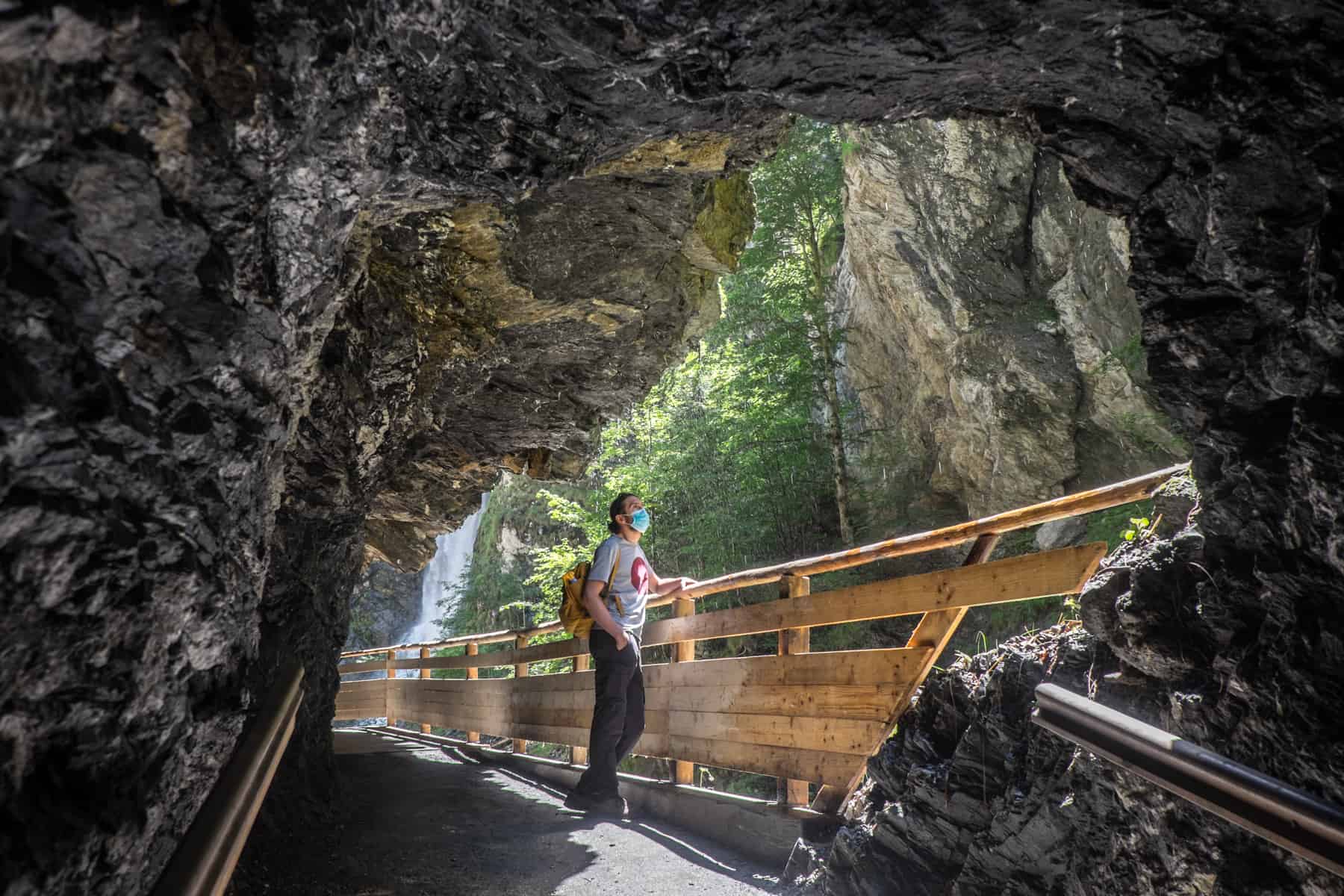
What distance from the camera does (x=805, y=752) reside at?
4.66 metres

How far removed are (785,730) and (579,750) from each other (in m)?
3.46

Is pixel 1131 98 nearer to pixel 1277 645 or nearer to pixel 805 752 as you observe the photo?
pixel 1277 645

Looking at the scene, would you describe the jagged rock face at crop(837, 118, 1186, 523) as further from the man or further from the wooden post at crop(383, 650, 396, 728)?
the wooden post at crop(383, 650, 396, 728)

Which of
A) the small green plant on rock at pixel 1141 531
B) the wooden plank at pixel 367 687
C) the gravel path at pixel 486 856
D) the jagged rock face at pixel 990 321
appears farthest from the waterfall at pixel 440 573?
the small green plant on rock at pixel 1141 531

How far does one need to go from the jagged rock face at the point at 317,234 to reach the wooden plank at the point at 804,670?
1793 millimetres

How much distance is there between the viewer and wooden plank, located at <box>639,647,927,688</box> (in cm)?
413

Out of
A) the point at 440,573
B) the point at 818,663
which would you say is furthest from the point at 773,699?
the point at 440,573

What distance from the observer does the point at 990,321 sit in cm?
1319

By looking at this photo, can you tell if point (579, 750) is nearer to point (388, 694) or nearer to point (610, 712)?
point (610, 712)

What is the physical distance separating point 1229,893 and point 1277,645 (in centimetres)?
75

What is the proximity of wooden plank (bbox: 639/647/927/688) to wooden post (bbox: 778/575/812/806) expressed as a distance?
11 cm

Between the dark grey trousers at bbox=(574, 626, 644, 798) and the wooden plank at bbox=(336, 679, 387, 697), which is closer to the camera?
the dark grey trousers at bbox=(574, 626, 644, 798)

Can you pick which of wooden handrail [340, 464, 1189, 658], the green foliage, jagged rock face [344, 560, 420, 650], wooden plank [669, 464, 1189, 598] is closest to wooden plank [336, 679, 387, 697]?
wooden handrail [340, 464, 1189, 658]

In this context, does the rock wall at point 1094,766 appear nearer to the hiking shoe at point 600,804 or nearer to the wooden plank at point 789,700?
the wooden plank at point 789,700
